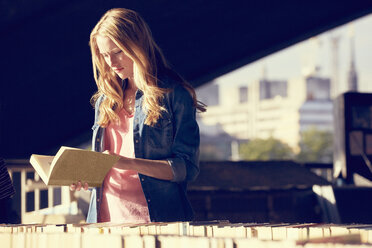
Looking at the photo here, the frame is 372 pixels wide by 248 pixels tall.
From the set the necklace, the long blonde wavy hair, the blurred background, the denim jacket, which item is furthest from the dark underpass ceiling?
the denim jacket

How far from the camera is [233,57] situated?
48.6ft

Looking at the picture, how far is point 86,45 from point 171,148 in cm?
945

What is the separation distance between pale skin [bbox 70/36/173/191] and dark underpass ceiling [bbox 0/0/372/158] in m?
7.60

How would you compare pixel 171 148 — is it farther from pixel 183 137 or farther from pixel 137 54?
pixel 137 54

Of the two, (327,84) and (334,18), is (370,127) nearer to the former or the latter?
(334,18)

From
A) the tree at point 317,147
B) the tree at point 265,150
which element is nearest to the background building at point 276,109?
the tree at point 317,147

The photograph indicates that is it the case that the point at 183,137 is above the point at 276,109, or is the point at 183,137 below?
below

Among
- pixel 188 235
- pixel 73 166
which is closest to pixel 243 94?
pixel 73 166

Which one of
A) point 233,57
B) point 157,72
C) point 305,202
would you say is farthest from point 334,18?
point 157,72

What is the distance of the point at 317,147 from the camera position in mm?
110500

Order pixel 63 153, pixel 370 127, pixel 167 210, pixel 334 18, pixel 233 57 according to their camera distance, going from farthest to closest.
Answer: pixel 233 57
pixel 334 18
pixel 370 127
pixel 167 210
pixel 63 153

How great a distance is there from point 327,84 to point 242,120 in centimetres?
2251

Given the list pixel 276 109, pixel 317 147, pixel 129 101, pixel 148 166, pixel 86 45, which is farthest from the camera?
pixel 276 109

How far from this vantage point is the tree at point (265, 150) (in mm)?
106625
